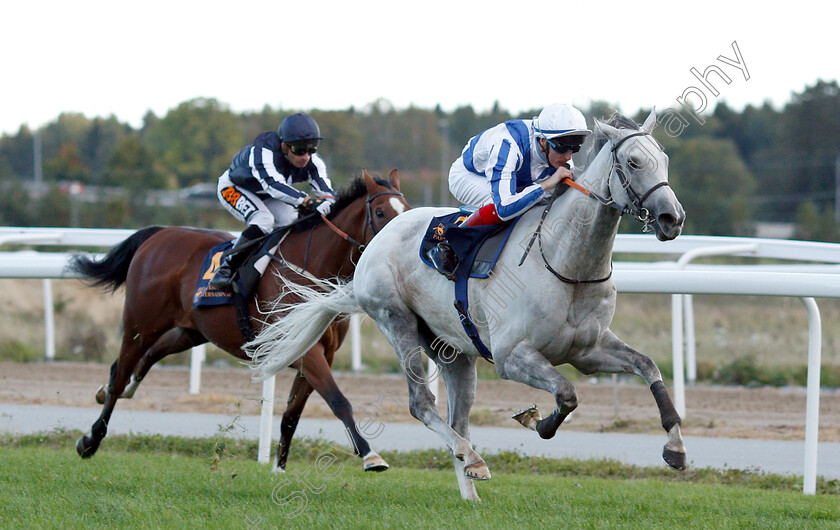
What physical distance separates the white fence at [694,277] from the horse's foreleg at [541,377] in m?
1.09

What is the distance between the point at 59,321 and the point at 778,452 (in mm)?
9543

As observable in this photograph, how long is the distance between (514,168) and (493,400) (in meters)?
4.03

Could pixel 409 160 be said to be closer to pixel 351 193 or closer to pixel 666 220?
pixel 351 193

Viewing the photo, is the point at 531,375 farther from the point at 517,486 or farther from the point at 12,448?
the point at 12,448

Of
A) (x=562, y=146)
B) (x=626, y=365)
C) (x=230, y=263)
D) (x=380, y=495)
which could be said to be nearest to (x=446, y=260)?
(x=562, y=146)

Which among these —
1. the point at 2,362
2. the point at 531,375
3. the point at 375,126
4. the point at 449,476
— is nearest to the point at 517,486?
Answer: the point at 449,476

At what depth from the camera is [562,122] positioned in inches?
151

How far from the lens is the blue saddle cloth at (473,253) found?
405cm

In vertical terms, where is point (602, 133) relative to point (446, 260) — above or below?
above

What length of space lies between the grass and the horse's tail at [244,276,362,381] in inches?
22.1

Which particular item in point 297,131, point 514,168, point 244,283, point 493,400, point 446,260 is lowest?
point 493,400

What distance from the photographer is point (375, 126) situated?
49281 millimetres

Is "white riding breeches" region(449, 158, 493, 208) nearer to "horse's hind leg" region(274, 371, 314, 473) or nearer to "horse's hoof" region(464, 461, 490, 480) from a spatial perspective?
"horse's hoof" region(464, 461, 490, 480)

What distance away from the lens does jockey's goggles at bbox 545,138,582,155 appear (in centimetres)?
391
